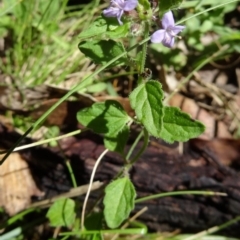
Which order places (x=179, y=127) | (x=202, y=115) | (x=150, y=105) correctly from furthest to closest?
(x=202, y=115) → (x=179, y=127) → (x=150, y=105)

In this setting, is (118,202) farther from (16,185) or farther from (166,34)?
(16,185)

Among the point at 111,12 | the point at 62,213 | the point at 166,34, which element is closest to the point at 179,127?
the point at 166,34

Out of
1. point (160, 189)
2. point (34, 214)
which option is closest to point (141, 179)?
point (160, 189)

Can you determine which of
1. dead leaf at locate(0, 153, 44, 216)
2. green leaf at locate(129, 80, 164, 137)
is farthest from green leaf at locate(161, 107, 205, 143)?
dead leaf at locate(0, 153, 44, 216)

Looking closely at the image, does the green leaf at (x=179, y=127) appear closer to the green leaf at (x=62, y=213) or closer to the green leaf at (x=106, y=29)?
the green leaf at (x=106, y=29)

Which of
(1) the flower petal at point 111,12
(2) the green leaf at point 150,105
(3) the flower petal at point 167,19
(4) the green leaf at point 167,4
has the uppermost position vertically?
(1) the flower petal at point 111,12

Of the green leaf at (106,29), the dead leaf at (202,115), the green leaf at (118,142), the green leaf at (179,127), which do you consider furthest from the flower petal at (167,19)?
the dead leaf at (202,115)
